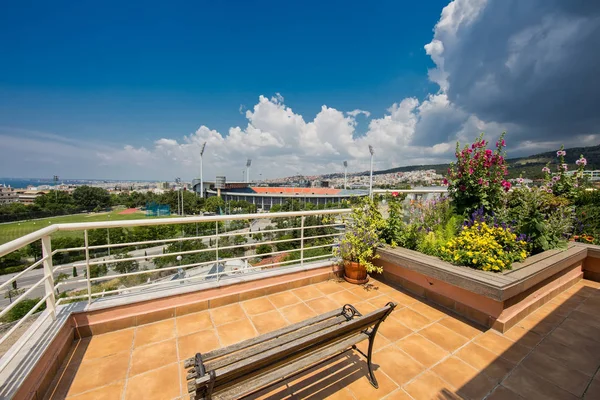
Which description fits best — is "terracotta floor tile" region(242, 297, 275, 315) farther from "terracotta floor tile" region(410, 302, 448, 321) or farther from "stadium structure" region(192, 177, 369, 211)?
"stadium structure" region(192, 177, 369, 211)

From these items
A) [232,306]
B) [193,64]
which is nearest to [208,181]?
[193,64]

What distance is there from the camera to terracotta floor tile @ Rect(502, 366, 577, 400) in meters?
1.72

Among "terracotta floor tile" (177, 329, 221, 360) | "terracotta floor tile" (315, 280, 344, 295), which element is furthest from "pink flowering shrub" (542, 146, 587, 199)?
"terracotta floor tile" (177, 329, 221, 360)

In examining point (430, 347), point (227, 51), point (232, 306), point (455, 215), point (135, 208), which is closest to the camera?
point (430, 347)

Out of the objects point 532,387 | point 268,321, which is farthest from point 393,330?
point 268,321

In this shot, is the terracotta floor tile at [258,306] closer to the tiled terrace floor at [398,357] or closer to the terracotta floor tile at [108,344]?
the tiled terrace floor at [398,357]

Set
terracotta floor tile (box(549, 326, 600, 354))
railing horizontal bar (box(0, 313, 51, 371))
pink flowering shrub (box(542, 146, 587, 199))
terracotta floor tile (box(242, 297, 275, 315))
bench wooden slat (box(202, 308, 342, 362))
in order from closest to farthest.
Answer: bench wooden slat (box(202, 308, 342, 362))
railing horizontal bar (box(0, 313, 51, 371))
terracotta floor tile (box(549, 326, 600, 354))
terracotta floor tile (box(242, 297, 275, 315))
pink flowering shrub (box(542, 146, 587, 199))

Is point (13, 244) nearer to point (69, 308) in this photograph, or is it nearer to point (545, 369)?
point (69, 308)

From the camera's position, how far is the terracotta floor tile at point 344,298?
10.3ft

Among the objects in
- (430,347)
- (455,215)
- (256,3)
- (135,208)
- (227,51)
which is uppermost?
(227,51)

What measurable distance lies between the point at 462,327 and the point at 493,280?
615 millimetres

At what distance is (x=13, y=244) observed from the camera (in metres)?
1.53

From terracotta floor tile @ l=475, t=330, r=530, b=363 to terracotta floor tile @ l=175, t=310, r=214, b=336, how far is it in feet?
8.94

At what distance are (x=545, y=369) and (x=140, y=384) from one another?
321cm
